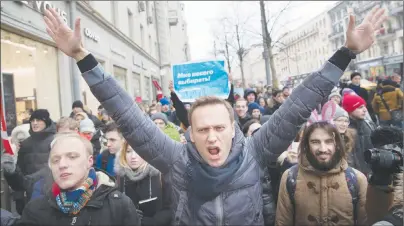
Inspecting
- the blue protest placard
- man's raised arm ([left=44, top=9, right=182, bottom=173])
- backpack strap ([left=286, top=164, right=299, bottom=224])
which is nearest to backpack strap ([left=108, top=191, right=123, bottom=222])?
man's raised arm ([left=44, top=9, right=182, bottom=173])

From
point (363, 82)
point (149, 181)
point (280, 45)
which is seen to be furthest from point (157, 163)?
point (280, 45)

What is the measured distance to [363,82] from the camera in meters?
12.6

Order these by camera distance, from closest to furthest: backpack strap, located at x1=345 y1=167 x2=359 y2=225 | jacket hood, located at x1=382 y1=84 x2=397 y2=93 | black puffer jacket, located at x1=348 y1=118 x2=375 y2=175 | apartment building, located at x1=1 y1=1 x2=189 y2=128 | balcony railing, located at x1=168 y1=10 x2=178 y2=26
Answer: backpack strap, located at x1=345 y1=167 x2=359 y2=225, black puffer jacket, located at x1=348 y1=118 x2=375 y2=175, apartment building, located at x1=1 y1=1 x2=189 y2=128, jacket hood, located at x1=382 y1=84 x2=397 y2=93, balcony railing, located at x1=168 y1=10 x2=178 y2=26

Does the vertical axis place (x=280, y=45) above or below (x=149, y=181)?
above

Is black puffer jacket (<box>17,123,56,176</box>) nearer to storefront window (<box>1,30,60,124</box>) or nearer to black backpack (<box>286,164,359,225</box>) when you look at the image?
black backpack (<box>286,164,359,225</box>)

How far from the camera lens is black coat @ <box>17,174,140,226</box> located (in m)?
2.38

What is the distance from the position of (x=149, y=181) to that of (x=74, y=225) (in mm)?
1048

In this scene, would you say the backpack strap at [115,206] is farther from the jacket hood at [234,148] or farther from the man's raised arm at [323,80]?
the man's raised arm at [323,80]

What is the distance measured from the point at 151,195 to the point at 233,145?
1.43m

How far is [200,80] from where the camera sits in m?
5.43

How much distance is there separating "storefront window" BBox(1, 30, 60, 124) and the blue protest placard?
4.43 m

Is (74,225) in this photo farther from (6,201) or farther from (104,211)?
(6,201)

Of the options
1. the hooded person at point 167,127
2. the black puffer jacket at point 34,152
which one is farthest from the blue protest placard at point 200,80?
the black puffer jacket at point 34,152

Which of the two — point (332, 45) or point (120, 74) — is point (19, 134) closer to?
point (120, 74)
